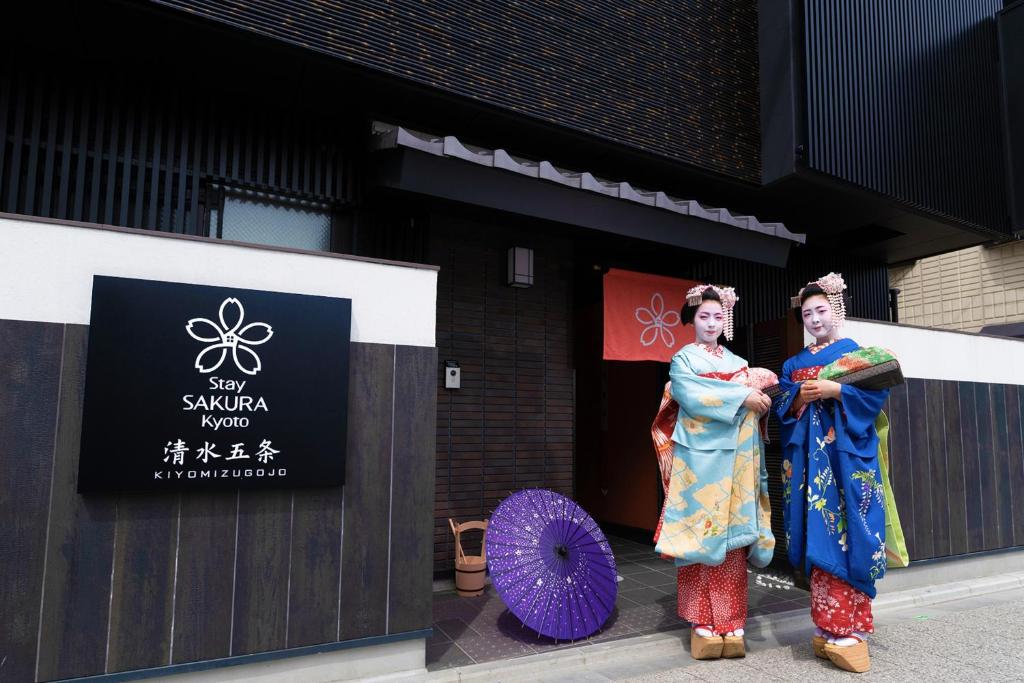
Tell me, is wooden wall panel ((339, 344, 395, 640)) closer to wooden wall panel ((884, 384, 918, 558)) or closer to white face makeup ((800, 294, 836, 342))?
white face makeup ((800, 294, 836, 342))

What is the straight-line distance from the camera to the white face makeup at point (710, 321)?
188 inches

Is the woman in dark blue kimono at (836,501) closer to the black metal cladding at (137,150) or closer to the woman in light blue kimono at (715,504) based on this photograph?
the woman in light blue kimono at (715,504)

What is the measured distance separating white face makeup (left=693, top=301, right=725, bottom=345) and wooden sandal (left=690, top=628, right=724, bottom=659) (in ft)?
7.22

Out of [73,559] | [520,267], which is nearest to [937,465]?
[520,267]

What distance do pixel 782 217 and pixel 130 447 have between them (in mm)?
7941

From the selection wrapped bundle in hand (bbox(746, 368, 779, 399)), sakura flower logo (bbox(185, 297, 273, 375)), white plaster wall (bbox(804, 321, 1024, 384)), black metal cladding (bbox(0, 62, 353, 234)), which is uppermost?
black metal cladding (bbox(0, 62, 353, 234))

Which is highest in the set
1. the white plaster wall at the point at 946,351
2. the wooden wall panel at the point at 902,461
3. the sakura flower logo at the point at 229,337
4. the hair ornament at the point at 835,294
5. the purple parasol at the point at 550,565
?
the hair ornament at the point at 835,294

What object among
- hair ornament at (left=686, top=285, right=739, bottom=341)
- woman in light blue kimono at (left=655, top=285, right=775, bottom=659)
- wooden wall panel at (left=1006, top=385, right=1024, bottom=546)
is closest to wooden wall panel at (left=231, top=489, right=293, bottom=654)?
woman in light blue kimono at (left=655, top=285, right=775, bottom=659)

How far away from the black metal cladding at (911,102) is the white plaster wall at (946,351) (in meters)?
1.90

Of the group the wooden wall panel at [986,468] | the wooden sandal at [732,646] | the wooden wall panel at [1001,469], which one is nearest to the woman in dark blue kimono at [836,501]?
the wooden sandal at [732,646]

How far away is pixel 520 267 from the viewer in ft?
22.3

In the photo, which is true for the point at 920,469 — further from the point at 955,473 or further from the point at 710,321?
the point at 710,321

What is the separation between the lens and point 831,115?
7281mm

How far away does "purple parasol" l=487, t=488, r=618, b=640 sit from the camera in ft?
Answer: 14.8
